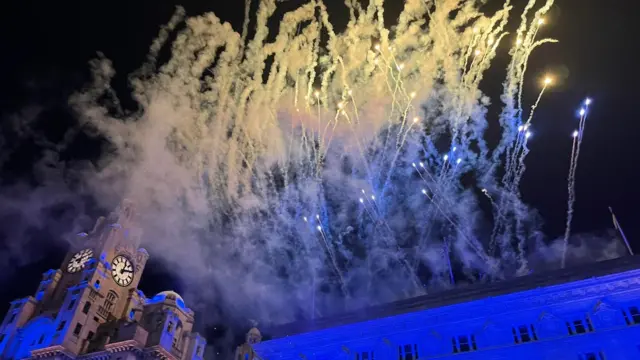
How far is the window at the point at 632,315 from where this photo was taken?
28.6m

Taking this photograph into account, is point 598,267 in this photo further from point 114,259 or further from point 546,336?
point 114,259

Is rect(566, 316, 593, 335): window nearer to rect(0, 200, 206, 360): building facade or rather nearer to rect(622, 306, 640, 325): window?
rect(622, 306, 640, 325): window

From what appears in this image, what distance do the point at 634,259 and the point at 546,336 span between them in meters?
7.14

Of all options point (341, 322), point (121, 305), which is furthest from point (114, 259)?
point (341, 322)

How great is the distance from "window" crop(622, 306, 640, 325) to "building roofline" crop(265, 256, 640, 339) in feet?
7.25

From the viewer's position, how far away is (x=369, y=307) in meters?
37.4

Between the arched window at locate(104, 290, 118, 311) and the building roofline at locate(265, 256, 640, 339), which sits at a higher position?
the arched window at locate(104, 290, 118, 311)

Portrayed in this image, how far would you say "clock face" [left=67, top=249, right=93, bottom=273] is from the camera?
89.0m

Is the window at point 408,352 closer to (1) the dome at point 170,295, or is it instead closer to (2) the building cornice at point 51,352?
(2) the building cornice at point 51,352

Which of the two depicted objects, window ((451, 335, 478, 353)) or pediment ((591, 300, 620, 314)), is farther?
window ((451, 335, 478, 353))

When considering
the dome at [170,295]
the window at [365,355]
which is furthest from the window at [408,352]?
the dome at [170,295]

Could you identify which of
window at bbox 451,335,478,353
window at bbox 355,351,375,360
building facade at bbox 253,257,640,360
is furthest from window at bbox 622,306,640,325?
window at bbox 355,351,375,360

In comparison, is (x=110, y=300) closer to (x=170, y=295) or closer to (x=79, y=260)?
(x=170, y=295)

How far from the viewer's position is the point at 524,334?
30594mm
